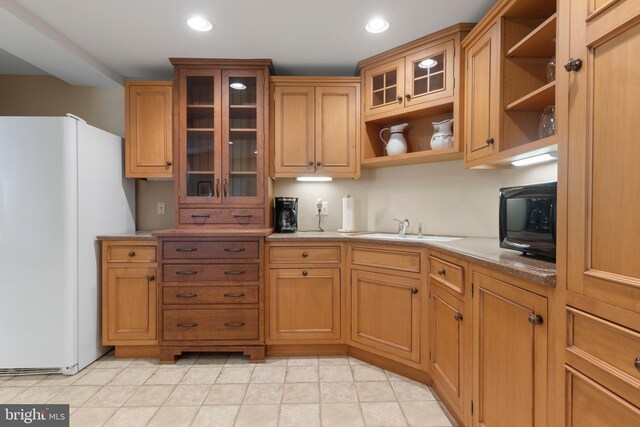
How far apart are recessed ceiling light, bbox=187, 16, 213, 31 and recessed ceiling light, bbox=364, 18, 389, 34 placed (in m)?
1.02

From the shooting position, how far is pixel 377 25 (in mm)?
1996

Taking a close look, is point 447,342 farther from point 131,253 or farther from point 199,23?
point 199,23

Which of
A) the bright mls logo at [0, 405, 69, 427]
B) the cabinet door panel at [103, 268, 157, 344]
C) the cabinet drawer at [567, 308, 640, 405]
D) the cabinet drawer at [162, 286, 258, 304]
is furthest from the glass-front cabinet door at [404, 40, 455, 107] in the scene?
the bright mls logo at [0, 405, 69, 427]

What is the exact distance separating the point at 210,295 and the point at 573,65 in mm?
2281

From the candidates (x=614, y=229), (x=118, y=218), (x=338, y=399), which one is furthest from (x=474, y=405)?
(x=118, y=218)

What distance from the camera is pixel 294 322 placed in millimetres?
2305

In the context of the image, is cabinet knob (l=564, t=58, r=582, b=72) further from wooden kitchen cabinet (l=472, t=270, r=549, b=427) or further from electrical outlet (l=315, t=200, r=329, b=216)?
electrical outlet (l=315, t=200, r=329, b=216)

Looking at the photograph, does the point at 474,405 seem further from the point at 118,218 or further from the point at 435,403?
the point at 118,218

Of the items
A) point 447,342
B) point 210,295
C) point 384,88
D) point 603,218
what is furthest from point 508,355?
point 384,88

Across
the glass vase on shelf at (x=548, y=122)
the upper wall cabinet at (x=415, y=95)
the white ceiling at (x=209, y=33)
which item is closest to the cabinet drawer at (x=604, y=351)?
the glass vase on shelf at (x=548, y=122)

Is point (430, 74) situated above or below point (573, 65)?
above

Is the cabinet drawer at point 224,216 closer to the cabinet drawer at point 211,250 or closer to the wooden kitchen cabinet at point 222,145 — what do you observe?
the wooden kitchen cabinet at point 222,145

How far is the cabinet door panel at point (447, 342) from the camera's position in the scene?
153 centimetres

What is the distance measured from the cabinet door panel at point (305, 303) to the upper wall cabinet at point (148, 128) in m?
1.32
